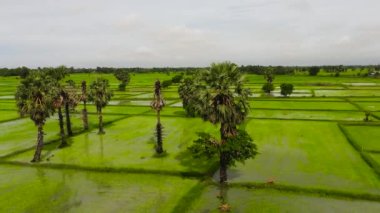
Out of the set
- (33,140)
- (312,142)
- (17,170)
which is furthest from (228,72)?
(33,140)

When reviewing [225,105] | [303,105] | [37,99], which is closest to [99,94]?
[37,99]

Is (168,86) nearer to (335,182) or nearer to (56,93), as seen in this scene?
(56,93)

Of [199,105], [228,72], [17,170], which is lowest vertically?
[17,170]

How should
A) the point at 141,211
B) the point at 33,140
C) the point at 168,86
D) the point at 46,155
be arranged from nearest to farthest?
1. the point at 141,211
2. the point at 46,155
3. the point at 33,140
4. the point at 168,86

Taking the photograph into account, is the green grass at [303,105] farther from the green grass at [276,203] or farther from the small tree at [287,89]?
the green grass at [276,203]

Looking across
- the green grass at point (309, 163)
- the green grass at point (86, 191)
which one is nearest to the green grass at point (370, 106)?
the green grass at point (309, 163)

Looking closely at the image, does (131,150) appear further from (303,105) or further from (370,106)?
(370,106)

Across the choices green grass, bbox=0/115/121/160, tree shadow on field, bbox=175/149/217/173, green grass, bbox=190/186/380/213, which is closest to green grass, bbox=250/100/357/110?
green grass, bbox=0/115/121/160
